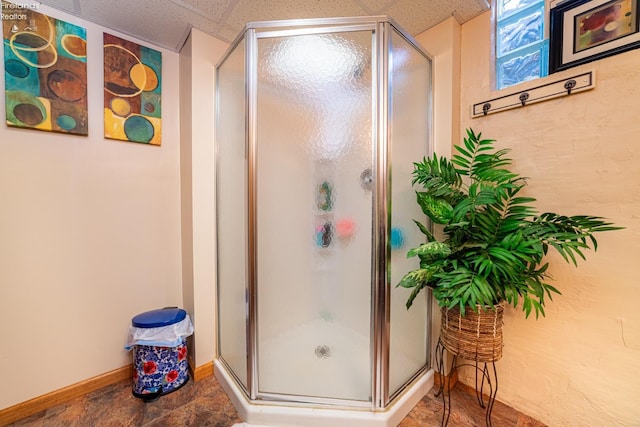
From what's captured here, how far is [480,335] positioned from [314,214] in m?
0.93

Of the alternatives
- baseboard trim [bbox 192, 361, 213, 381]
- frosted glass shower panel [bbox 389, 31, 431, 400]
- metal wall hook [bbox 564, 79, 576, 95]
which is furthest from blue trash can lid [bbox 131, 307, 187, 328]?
metal wall hook [bbox 564, 79, 576, 95]

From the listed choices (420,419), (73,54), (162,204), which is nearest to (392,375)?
(420,419)

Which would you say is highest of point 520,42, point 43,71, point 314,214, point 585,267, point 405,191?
point 520,42

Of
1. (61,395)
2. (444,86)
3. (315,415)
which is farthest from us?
(444,86)

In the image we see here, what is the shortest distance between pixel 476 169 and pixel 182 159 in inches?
65.5

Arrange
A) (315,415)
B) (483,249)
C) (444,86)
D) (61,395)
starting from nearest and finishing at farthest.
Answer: (483,249) → (315,415) → (61,395) → (444,86)

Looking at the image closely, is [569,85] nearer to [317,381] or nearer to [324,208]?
[324,208]

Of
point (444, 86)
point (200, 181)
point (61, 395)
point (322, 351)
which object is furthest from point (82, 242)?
point (444, 86)

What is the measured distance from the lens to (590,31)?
3.46ft

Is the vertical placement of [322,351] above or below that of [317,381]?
above

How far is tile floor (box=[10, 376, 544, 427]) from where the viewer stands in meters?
1.20

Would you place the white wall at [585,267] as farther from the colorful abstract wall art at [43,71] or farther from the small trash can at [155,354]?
the colorful abstract wall art at [43,71]

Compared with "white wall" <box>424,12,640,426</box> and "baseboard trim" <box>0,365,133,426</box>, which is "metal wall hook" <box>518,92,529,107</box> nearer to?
"white wall" <box>424,12,640,426</box>

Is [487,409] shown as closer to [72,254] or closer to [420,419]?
[420,419]
